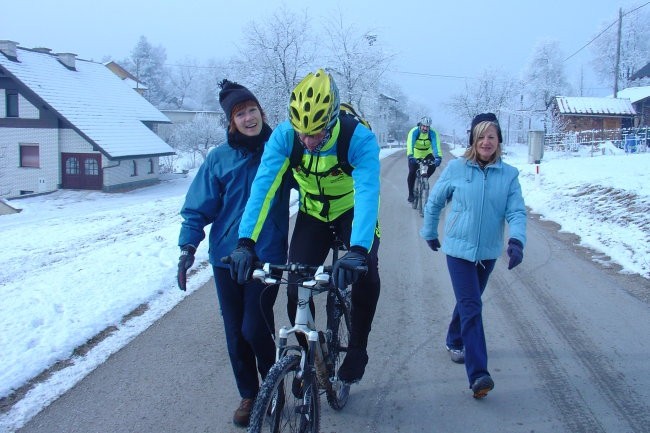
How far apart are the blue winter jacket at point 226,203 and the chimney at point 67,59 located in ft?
136

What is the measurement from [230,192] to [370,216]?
3.25 feet

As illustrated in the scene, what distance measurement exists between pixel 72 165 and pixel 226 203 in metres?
35.5

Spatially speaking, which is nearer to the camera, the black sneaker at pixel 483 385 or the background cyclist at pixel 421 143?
the black sneaker at pixel 483 385

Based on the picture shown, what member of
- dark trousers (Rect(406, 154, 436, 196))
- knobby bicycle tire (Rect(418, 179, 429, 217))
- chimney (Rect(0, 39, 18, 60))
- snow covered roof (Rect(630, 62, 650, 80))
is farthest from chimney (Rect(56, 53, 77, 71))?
snow covered roof (Rect(630, 62, 650, 80))

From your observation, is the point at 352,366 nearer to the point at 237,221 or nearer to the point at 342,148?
the point at 237,221

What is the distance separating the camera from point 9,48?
3497 cm

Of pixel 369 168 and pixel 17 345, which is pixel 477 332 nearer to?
pixel 369 168

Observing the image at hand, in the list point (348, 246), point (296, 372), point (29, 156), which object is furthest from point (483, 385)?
point (29, 156)

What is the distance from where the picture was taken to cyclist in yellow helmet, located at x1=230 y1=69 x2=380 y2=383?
3.08 meters

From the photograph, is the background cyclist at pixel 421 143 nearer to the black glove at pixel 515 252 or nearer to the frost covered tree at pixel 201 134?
the black glove at pixel 515 252

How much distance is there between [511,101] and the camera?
72.4m

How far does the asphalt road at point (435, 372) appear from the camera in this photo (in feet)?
12.2

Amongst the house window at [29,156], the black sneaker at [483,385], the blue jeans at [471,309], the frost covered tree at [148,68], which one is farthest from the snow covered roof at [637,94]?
the frost covered tree at [148,68]

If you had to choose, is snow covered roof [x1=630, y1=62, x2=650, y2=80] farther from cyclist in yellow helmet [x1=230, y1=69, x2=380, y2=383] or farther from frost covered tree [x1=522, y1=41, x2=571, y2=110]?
cyclist in yellow helmet [x1=230, y1=69, x2=380, y2=383]
